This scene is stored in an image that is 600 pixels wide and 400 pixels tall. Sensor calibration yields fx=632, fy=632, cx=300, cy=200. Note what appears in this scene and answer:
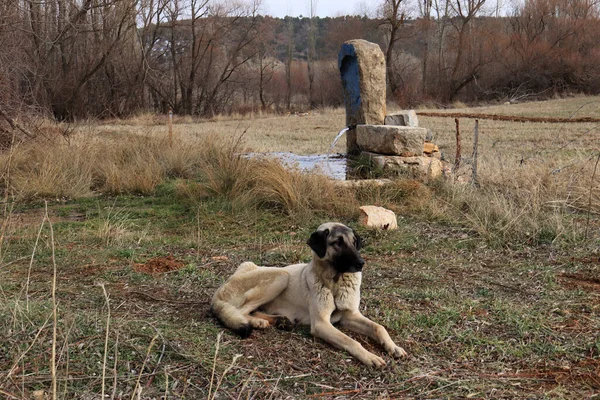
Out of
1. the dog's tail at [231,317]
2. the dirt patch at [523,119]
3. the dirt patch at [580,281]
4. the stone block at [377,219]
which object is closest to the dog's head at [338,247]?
the dog's tail at [231,317]

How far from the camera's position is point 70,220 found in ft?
26.4

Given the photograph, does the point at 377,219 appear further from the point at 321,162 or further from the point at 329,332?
the point at 321,162

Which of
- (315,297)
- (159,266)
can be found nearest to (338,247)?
(315,297)

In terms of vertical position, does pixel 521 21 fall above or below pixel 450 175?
above

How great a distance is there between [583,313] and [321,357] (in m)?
1.99

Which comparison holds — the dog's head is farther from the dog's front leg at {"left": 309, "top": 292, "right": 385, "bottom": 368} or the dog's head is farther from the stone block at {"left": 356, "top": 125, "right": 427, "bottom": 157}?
the stone block at {"left": 356, "top": 125, "right": 427, "bottom": 157}

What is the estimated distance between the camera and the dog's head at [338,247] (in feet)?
13.5

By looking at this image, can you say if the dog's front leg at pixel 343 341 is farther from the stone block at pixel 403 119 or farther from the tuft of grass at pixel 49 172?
the stone block at pixel 403 119

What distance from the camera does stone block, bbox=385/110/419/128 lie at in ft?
36.4

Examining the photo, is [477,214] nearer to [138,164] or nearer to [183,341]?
[183,341]

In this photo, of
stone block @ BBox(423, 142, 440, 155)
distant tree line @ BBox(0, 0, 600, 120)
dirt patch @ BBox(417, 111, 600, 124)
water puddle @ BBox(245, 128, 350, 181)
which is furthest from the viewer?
distant tree line @ BBox(0, 0, 600, 120)

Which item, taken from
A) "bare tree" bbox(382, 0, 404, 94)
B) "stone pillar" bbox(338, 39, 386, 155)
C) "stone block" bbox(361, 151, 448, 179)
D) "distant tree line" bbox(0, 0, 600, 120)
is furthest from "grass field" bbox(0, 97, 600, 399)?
"bare tree" bbox(382, 0, 404, 94)

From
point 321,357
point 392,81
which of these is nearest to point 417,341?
point 321,357

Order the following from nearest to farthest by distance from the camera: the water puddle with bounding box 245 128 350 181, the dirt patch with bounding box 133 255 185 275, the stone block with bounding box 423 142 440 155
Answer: the dirt patch with bounding box 133 255 185 275, the water puddle with bounding box 245 128 350 181, the stone block with bounding box 423 142 440 155
